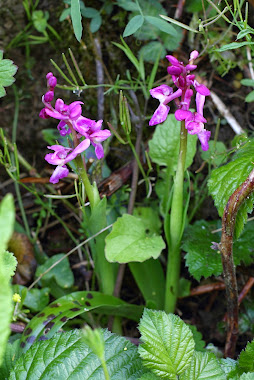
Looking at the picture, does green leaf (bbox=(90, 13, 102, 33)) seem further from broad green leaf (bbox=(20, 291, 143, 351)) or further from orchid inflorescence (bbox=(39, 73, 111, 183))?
broad green leaf (bbox=(20, 291, 143, 351))

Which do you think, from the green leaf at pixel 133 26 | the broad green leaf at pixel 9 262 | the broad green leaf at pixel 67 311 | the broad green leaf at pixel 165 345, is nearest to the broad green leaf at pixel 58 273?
the broad green leaf at pixel 67 311

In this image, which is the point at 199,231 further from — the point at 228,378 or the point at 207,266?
the point at 228,378

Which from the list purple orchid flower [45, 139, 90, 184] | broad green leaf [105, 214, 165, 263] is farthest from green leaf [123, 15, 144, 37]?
broad green leaf [105, 214, 165, 263]

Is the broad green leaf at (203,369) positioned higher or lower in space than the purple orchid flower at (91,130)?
lower

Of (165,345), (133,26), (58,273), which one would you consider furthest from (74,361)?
(133,26)

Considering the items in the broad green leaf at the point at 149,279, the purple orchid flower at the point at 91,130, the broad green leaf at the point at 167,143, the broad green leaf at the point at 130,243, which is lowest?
→ the broad green leaf at the point at 149,279

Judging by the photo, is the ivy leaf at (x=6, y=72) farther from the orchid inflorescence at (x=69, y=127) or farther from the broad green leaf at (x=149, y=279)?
the broad green leaf at (x=149, y=279)
